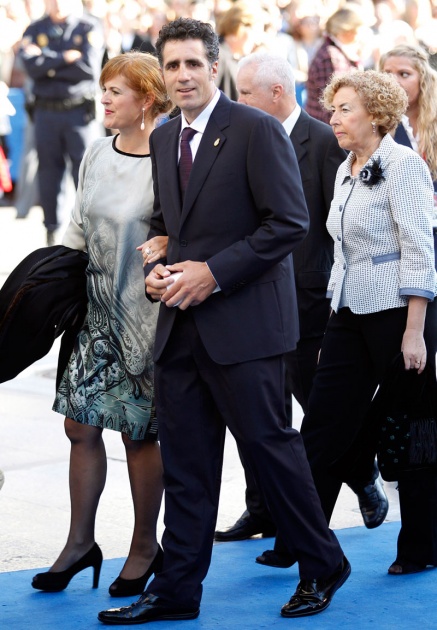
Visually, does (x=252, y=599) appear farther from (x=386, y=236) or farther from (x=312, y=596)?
(x=386, y=236)

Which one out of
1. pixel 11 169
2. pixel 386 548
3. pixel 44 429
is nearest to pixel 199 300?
pixel 386 548

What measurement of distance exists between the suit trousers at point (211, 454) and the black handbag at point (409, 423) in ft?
1.77

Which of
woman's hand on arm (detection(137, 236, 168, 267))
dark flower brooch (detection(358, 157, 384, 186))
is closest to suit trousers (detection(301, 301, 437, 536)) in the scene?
dark flower brooch (detection(358, 157, 384, 186))

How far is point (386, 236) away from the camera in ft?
14.8

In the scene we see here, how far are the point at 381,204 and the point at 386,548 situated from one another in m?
1.43

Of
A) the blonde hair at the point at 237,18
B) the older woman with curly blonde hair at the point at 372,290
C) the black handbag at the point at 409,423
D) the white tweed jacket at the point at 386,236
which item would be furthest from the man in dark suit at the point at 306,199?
the blonde hair at the point at 237,18

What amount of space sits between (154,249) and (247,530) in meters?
1.53

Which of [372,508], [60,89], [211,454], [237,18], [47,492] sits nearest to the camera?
[211,454]

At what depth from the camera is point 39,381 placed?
827cm

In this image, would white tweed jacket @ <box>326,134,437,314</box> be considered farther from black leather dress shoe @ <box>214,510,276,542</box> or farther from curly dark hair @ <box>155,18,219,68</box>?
black leather dress shoe @ <box>214,510,276,542</box>

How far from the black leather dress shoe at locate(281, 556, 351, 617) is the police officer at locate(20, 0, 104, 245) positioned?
802 cm

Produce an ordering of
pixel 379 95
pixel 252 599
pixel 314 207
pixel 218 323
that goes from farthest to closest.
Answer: pixel 314 207 → pixel 379 95 → pixel 252 599 → pixel 218 323

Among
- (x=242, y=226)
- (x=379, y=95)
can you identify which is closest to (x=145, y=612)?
(x=242, y=226)

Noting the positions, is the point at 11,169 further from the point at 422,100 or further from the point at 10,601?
the point at 10,601
